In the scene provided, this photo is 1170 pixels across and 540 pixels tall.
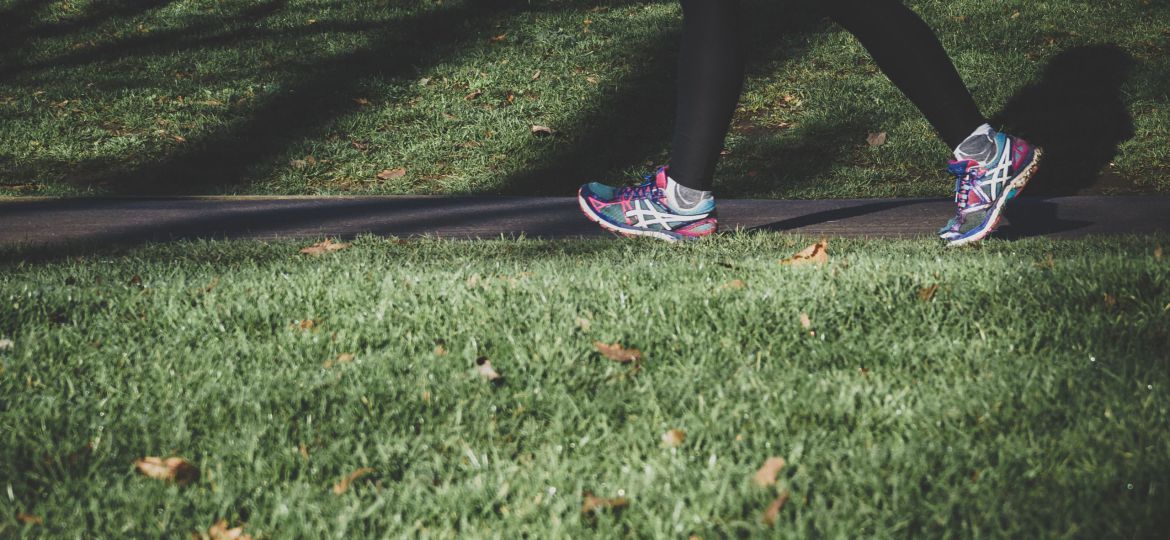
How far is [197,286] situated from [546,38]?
6943 millimetres

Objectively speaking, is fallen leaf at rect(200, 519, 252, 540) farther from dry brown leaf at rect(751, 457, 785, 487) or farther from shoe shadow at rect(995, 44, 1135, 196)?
shoe shadow at rect(995, 44, 1135, 196)

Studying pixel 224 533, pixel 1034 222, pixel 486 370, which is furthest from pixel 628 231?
pixel 224 533

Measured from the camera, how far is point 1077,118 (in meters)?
7.00

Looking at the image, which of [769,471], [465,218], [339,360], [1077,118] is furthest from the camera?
[1077,118]

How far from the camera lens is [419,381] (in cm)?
199

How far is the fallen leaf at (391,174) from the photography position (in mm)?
6699

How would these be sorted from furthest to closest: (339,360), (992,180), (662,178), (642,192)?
1. (642,192)
2. (662,178)
3. (992,180)
4. (339,360)

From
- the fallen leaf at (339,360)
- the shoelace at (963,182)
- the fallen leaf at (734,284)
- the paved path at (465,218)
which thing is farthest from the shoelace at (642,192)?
the fallen leaf at (339,360)

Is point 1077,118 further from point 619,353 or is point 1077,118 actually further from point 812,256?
point 619,353

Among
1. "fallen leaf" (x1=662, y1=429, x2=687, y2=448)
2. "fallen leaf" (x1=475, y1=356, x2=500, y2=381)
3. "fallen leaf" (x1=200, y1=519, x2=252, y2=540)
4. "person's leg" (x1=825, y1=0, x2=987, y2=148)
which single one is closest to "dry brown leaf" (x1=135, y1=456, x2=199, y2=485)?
"fallen leaf" (x1=200, y1=519, x2=252, y2=540)

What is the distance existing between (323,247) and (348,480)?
214 cm

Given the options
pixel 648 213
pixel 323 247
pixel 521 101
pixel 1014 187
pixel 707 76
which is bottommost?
pixel 521 101

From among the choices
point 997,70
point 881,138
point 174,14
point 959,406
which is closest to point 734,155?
point 881,138

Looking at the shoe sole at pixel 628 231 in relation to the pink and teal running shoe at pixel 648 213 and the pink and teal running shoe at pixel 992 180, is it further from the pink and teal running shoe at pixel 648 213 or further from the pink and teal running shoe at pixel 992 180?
the pink and teal running shoe at pixel 992 180
